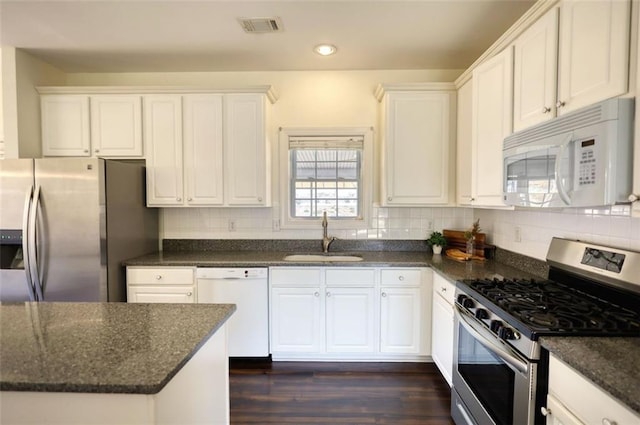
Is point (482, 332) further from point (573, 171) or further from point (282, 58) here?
point (282, 58)

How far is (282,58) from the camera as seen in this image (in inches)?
115

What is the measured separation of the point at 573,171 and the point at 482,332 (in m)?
0.86

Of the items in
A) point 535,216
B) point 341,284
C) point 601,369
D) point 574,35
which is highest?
point 574,35

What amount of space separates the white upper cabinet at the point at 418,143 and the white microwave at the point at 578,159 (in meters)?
1.06

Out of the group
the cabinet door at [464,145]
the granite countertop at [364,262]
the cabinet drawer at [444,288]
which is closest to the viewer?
the cabinet drawer at [444,288]

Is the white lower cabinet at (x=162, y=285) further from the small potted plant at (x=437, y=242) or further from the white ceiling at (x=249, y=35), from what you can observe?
the small potted plant at (x=437, y=242)

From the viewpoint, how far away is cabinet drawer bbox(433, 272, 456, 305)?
88.6 inches

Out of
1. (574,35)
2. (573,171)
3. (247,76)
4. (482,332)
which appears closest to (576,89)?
(574,35)

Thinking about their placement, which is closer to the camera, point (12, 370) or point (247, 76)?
point (12, 370)

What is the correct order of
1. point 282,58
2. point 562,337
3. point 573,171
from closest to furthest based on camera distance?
point 562,337 → point 573,171 → point 282,58

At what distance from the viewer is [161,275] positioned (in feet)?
8.90

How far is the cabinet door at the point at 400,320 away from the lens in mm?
2723

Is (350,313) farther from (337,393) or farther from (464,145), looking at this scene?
(464,145)

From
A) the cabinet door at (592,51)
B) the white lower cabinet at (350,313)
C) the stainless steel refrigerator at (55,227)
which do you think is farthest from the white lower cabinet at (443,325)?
the stainless steel refrigerator at (55,227)
